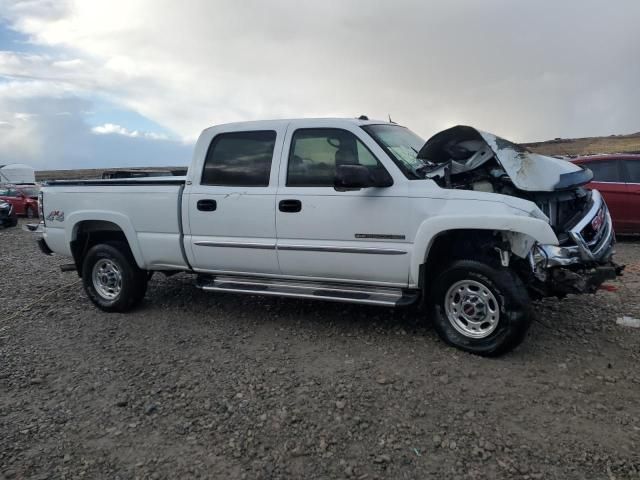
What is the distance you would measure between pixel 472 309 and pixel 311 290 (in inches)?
57.6

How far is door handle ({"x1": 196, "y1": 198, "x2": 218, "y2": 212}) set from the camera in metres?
5.36

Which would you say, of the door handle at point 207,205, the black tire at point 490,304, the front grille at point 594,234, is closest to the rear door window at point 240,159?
the door handle at point 207,205

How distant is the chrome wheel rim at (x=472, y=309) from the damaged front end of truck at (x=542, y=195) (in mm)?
332

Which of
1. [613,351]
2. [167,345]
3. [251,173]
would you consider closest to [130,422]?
[167,345]

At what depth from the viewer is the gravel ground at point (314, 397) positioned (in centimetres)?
311

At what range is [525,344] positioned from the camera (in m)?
4.68

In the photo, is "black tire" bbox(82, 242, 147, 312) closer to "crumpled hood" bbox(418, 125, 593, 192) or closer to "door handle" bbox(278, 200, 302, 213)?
"door handle" bbox(278, 200, 302, 213)

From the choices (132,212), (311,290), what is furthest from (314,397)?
(132,212)

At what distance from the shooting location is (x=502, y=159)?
4.46 meters

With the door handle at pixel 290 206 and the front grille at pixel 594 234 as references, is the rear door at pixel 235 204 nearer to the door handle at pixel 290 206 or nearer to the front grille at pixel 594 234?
the door handle at pixel 290 206

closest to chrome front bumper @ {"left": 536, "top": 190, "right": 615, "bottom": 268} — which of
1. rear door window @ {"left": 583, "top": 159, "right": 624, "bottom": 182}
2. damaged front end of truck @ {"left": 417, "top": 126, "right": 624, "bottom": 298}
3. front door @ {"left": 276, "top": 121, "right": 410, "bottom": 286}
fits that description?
damaged front end of truck @ {"left": 417, "top": 126, "right": 624, "bottom": 298}

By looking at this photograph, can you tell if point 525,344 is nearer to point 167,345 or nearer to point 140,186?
point 167,345

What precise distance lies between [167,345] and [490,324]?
2931 millimetres

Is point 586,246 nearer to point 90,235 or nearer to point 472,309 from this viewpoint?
point 472,309
